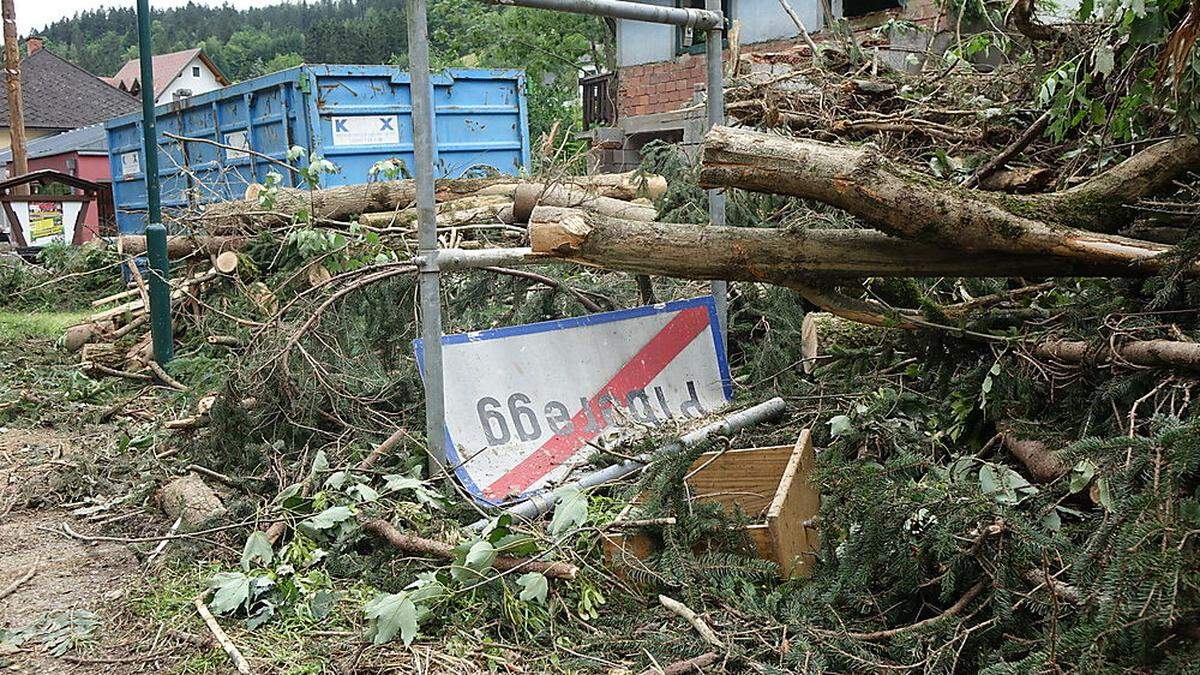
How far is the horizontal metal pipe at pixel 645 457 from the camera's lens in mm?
3400

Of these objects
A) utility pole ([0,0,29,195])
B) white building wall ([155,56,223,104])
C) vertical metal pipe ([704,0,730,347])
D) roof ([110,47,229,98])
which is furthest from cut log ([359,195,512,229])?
white building wall ([155,56,223,104])

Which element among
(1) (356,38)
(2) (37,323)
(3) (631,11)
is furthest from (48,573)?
(1) (356,38)

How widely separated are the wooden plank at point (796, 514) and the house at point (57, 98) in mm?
56490

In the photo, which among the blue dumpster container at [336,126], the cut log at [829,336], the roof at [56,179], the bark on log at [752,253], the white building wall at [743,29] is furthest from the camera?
the roof at [56,179]

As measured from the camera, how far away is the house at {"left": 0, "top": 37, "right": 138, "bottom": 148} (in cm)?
5453

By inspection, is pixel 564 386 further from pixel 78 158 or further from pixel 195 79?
pixel 195 79

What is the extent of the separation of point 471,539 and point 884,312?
159cm

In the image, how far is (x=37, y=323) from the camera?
970 centimetres

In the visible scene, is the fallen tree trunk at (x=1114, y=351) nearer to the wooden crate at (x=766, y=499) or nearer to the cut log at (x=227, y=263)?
the wooden crate at (x=766, y=499)

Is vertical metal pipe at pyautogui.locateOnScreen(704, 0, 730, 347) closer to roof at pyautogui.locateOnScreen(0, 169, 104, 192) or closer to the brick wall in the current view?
the brick wall

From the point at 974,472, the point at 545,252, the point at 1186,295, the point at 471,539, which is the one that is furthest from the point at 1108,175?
the point at 471,539

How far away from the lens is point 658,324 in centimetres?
452

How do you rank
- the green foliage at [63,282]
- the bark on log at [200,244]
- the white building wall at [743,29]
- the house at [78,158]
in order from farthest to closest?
the house at [78,158], the white building wall at [743,29], the green foliage at [63,282], the bark on log at [200,244]

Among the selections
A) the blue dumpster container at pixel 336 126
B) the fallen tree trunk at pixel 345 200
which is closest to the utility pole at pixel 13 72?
the blue dumpster container at pixel 336 126
